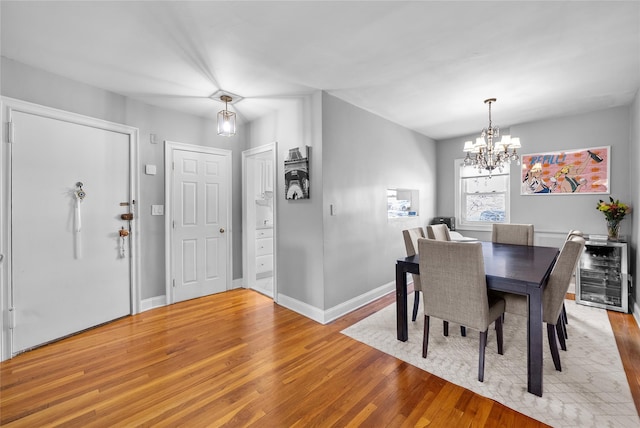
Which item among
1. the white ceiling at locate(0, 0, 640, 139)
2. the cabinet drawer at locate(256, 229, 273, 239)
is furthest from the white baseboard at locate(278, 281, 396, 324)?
the white ceiling at locate(0, 0, 640, 139)

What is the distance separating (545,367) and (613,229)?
2.36 metres

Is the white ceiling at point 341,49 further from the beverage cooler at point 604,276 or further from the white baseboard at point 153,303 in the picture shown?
the white baseboard at point 153,303

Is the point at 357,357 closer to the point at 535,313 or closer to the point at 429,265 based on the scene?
the point at 429,265

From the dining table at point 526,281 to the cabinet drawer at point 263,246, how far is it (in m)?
2.62

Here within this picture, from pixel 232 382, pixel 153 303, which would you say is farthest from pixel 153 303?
pixel 232 382

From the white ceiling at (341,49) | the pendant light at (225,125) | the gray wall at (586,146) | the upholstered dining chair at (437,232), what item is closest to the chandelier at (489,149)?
the white ceiling at (341,49)

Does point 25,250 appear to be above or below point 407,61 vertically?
below

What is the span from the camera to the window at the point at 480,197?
4.52 metres

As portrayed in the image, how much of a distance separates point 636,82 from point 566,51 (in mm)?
1338

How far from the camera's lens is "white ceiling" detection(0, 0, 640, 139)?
5.80 ft

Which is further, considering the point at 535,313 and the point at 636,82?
the point at 636,82

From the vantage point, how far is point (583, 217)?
3.74 metres

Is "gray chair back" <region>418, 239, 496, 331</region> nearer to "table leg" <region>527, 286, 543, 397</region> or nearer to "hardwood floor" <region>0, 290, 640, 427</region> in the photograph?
"table leg" <region>527, 286, 543, 397</region>

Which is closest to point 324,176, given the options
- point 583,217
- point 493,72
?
point 493,72
